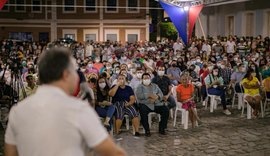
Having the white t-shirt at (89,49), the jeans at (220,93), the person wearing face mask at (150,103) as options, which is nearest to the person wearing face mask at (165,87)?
the person wearing face mask at (150,103)

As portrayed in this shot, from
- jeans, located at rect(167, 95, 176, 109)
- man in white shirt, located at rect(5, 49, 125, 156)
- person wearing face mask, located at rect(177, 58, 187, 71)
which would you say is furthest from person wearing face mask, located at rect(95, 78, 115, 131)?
man in white shirt, located at rect(5, 49, 125, 156)

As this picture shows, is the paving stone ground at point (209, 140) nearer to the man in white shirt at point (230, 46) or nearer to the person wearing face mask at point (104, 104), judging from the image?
the person wearing face mask at point (104, 104)

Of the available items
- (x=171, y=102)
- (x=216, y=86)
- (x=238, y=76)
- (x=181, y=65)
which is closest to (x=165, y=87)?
(x=171, y=102)

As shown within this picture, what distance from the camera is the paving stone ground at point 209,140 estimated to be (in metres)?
7.27

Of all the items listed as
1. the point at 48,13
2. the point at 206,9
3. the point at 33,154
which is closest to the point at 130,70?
the point at 33,154

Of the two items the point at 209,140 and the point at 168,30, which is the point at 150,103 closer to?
the point at 209,140

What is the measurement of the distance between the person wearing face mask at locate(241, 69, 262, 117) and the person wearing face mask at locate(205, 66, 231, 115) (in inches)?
28.1

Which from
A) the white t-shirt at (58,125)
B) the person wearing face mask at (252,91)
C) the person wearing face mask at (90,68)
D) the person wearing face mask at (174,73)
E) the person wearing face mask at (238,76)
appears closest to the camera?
the white t-shirt at (58,125)

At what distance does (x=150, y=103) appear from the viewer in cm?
878

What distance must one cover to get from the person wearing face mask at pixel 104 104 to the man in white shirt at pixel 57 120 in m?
6.25

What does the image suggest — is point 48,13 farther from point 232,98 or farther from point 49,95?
point 49,95

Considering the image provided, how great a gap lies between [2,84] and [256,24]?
51.2 ft

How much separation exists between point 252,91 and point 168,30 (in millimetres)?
31855

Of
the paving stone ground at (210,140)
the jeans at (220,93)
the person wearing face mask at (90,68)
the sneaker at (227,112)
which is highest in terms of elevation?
the person wearing face mask at (90,68)
